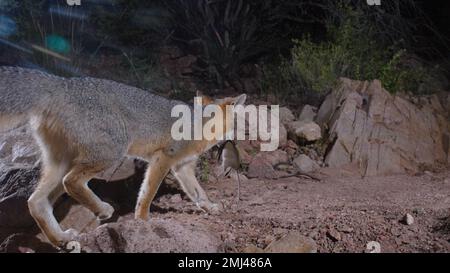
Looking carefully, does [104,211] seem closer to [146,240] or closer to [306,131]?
[146,240]

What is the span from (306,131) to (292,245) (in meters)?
3.67

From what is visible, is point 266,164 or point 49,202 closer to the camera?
point 49,202

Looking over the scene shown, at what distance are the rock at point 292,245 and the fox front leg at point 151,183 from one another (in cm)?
155

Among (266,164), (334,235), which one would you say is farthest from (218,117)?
(334,235)

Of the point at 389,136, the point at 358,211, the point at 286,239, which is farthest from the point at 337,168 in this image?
the point at 286,239

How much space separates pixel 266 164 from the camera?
Result: 726 centimetres

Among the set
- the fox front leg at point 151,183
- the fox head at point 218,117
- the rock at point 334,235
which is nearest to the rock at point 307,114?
the fox head at point 218,117

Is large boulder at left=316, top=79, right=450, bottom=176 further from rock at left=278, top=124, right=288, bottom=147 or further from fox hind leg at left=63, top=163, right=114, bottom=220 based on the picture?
fox hind leg at left=63, top=163, right=114, bottom=220

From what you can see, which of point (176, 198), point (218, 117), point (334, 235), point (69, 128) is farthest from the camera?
point (176, 198)

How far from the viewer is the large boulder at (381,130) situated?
291 inches

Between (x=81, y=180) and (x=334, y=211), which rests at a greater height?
(x=81, y=180)

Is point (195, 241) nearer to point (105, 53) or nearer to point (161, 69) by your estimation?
point (161, 69)

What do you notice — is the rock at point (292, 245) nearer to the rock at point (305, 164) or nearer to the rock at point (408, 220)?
the rock at point (408, 220)

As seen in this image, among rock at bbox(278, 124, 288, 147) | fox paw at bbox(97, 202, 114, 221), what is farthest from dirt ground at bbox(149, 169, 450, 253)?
rock at bbox(278, 124, 288, 147)
